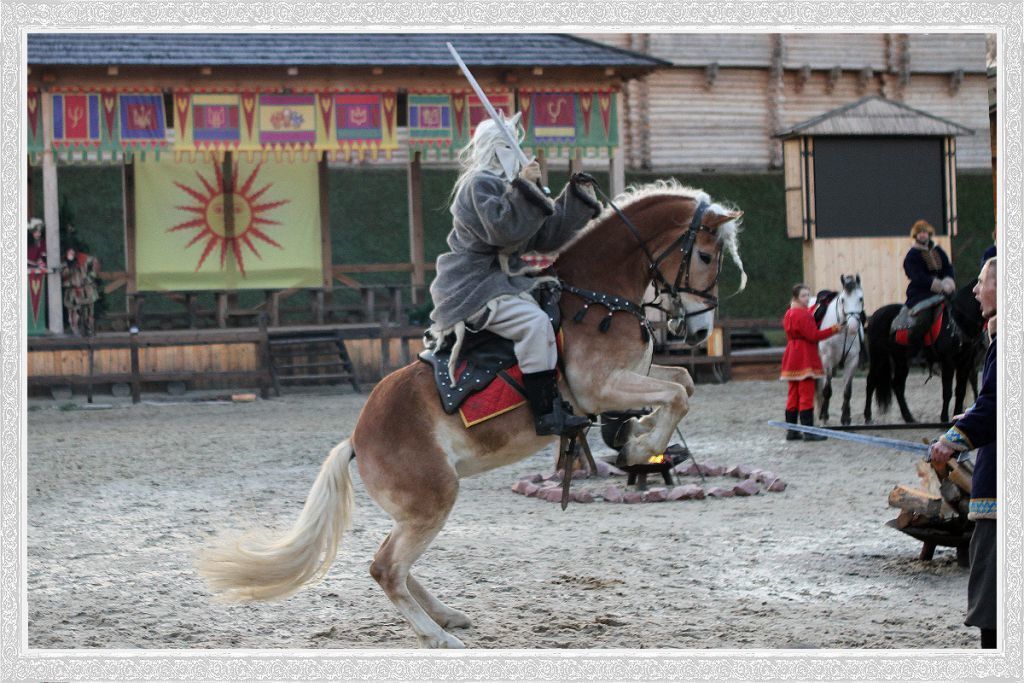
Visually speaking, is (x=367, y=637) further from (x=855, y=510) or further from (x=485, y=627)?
(x=855, y=510)

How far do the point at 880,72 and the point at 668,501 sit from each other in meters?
22.1

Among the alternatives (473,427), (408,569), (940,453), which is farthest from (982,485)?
(408,569)

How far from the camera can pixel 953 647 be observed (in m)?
4.98

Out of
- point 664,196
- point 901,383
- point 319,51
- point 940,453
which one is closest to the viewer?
point 940,453

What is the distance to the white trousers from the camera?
5074 millimetres

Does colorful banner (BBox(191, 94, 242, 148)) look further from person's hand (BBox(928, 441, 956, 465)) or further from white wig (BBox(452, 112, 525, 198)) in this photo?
person's hand (BBox(928, 441, 956, 465))

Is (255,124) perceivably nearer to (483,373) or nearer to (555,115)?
(555,115)

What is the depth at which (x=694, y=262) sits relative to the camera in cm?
538

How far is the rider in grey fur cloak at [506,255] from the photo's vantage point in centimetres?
503

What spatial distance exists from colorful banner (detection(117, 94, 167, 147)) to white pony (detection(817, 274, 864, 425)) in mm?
10403

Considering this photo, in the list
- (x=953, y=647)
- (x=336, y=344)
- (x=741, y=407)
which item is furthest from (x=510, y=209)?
(x=336, y=344)

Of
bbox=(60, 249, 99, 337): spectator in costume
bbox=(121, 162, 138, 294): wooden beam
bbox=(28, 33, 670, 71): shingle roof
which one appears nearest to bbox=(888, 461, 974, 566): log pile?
bbox=(28, 33, 670, 71): shingle roof

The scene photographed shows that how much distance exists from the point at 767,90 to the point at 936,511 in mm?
23432

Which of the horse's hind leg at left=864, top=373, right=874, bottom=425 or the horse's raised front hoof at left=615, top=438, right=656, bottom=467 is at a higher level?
the horse's raised front hoof at left=615, top=438, right=656, bottom=467
